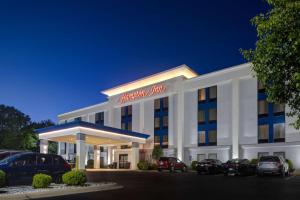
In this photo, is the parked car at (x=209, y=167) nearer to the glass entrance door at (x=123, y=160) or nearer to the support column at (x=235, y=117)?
the support column at (x=235, y=117)

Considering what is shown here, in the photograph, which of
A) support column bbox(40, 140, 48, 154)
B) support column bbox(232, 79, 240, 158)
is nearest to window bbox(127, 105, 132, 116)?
support column bbox(40, 140, 48, 154)

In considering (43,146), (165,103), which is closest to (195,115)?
(165,103)

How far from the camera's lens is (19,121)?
383ft

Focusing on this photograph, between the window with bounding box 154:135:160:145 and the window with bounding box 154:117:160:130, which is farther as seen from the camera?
the window with bounding box 154:117:160:130

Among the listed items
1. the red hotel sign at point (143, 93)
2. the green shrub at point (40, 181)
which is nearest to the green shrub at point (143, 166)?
the red hotel sign at point (143, 93)

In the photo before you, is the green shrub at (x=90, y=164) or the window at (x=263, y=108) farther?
the green shrub at (x=90, y=164)

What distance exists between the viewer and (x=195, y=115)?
51344mm

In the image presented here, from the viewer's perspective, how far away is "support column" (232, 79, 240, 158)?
4556 centimetres

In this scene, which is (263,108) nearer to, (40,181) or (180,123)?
(180,123)

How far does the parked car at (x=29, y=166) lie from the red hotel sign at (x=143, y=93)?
34219 mm

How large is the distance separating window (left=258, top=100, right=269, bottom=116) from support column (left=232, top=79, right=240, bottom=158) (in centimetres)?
240

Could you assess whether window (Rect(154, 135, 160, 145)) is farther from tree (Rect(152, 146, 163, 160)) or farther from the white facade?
tree (Rect(152, 146, 163, 160))

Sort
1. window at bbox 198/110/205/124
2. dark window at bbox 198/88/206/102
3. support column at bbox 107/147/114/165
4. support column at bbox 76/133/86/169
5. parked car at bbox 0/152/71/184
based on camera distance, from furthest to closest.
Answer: support column at bbox 107/147/114/165, dark window at bbox 198/88/206/102, window at bbox 198/110/205/124, support column at bbox 76/133/86/169, parked car at bbox 0/152/71/184

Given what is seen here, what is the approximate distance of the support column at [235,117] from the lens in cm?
4556
